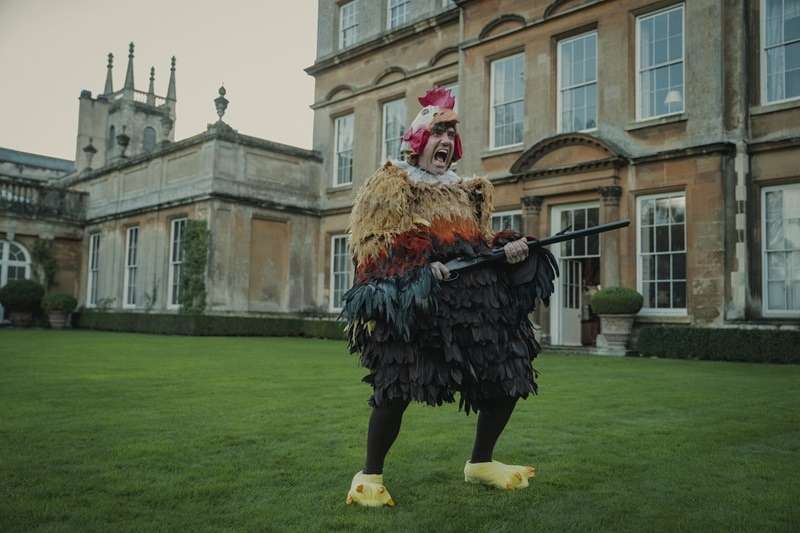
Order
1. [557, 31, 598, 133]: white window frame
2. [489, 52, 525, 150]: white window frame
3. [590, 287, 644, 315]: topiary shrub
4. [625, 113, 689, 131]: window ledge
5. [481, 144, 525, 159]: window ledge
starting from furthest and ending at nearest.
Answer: [489, 52, 525, 150]: white window frame, [481, 144, 525, 159]: window ledge, [557, 31, 598, 133]: white window frame, [625, 113, 689, 131]: window ledge, [590, 287, 644, 315]: topiary shrub

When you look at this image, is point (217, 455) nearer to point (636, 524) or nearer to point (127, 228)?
point (636, 524)

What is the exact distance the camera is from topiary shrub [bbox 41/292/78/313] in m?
21.5

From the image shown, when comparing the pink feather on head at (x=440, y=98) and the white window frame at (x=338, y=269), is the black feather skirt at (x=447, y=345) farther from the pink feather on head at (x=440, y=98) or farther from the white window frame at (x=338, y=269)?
the white window frame at (x=338, y=269)

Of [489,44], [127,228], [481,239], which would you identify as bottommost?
[481,239]

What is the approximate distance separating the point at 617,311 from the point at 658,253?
140 cm

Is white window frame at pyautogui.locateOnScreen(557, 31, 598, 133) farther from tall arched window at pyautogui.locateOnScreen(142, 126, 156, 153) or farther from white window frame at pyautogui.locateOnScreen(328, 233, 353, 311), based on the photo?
tall arched window at pyautogui.locateOnScreen(142, 126, 156, 153)

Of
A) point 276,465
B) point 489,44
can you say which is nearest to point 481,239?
point 276,465

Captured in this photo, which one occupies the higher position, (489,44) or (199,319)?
(489,44)

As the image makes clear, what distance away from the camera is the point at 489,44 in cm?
1507

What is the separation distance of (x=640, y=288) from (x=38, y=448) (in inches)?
423

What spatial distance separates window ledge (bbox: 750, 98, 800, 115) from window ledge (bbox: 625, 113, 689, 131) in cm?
108

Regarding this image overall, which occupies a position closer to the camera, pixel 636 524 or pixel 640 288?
pixel 636 524

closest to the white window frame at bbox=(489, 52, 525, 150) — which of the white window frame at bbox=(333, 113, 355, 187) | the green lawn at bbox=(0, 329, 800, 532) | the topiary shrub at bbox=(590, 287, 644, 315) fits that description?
the topiary shrub at bbox=(590, 287, 644, 315)

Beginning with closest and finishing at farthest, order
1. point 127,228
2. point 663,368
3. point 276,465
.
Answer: point 276,465, point 663,368, point 127,228
